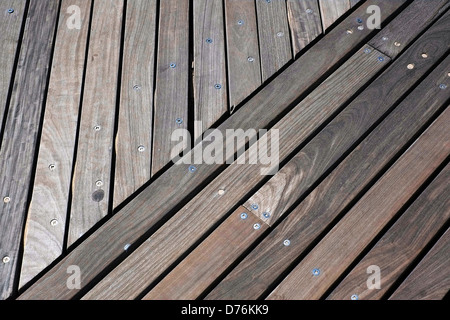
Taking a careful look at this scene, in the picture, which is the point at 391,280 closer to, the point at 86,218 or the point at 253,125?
the point at 253,125

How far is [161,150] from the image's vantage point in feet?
6.17

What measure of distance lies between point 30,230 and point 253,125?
0.66m

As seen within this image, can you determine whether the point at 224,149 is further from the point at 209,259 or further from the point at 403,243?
the point at 403,243

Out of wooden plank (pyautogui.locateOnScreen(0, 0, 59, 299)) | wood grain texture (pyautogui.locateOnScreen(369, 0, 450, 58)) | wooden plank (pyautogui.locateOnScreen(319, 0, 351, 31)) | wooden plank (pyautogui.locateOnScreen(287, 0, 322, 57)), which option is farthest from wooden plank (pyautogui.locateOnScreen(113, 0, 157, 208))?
wood grain texture (pyautogui.locateOnScreen(369, 0, 450, 58))

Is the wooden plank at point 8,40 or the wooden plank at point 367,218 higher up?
the wooden plank at point 8,40

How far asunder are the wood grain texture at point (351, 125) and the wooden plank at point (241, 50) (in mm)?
272

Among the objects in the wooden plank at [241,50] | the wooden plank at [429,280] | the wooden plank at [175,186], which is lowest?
the wooden plank at [429,280]

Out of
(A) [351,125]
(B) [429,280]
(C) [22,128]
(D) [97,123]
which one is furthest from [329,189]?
(C) [22,128]

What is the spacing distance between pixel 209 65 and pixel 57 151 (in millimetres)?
527

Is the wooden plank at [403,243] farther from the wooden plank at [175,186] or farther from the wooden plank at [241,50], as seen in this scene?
the wooden plank at [241,50]

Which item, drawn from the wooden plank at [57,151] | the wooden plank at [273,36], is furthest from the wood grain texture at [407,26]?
the wooden plank at [57,151]

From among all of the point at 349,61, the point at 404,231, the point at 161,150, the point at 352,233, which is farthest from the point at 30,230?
the point at 349,61

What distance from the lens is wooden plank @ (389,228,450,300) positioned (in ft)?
5.34

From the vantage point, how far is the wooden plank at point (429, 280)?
1.63 meters
